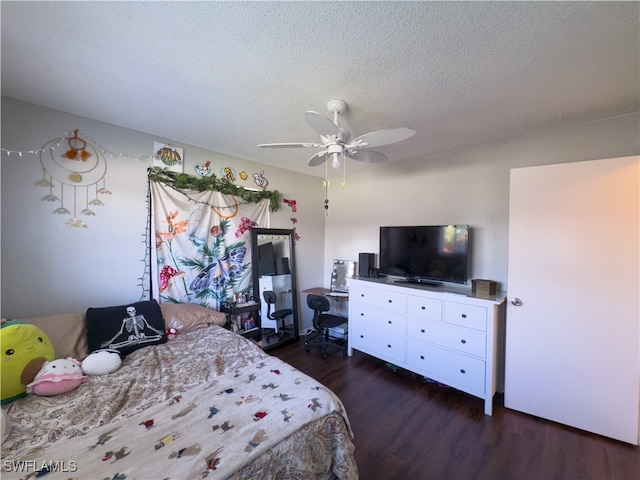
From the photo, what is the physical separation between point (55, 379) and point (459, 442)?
2715 mm

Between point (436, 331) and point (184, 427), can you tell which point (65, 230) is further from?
point (436, 331)

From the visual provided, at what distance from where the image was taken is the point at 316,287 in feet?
13.9

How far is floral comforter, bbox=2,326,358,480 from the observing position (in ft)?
3.33

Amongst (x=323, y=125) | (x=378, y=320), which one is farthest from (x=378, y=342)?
(x=323, y=125)

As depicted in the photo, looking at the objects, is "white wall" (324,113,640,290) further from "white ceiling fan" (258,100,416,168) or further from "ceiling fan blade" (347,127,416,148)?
"ceiling fan blade" (347,127,416,148)

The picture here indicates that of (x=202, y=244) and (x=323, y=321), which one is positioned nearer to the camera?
(x=202, y=244)

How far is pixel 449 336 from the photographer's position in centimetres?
248

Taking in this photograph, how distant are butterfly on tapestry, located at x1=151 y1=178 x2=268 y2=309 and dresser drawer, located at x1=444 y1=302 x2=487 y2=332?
2.36m

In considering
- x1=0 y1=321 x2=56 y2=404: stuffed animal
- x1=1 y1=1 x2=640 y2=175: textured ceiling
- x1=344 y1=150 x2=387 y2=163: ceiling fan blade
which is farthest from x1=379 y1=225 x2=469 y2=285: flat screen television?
x1=0 y1=321 x2=56 y2=404: stuffed animal

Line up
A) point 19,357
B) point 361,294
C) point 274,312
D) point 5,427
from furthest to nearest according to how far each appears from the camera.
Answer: point 274,312 → point 361,294 → point 19,357 → point 5,427

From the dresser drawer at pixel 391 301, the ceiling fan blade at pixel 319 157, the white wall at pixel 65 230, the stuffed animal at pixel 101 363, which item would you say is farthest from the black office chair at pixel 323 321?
the stuffed animal at pixel 101 363

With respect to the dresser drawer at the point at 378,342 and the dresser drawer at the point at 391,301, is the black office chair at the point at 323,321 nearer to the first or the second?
the dresser drawer at the point at 378,342

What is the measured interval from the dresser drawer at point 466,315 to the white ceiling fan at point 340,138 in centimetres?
156

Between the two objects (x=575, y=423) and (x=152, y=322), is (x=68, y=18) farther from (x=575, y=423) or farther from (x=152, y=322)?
(x=575, y=423)
